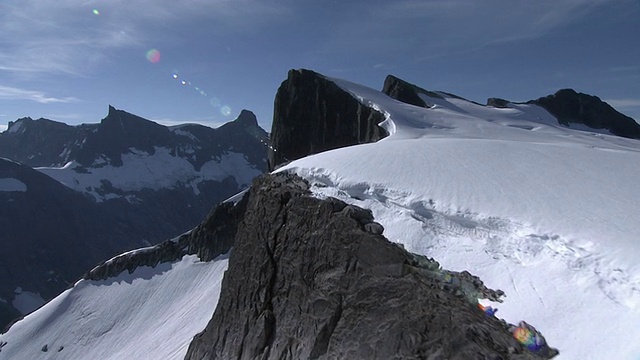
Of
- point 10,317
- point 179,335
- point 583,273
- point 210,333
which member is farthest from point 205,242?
point 10,317

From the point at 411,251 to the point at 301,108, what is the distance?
45.7 m

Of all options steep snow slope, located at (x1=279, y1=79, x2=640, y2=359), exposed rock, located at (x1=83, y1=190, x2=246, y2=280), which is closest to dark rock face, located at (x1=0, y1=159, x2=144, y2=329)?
exposed rock, located at (x1=83, y1=190, x2=246, y2=280)

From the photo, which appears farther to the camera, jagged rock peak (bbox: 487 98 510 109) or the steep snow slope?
jagged rock peak (bbox: 487 98 510 109)

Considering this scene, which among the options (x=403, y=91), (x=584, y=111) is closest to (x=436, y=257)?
(x=403, y=91)

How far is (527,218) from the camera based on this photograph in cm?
1254

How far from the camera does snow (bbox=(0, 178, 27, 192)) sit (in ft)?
568

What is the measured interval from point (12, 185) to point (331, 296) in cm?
20368

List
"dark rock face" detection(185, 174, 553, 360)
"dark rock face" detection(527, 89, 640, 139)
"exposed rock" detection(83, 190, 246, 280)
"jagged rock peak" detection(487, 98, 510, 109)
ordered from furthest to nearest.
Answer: "dark rock face" detection(527, 89, 640, 139)
"jagged rock peak" detection(487, 98, 510, 109)
"exposed rock" detection(83, 190, 246, 280)
"dark rock face" detection(185, 174, 553, 360)

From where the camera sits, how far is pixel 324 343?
13609mm

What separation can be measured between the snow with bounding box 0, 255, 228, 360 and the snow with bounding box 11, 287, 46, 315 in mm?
87541

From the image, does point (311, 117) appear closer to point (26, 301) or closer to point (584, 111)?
point (584, 111)

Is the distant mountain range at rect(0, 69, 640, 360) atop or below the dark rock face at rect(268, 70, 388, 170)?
below

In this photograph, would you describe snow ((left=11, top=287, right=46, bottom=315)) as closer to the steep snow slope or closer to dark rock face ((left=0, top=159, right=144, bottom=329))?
dark rock face ((left=0, top=159, right=144, bottom=329))

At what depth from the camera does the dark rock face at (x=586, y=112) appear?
3334 inches
